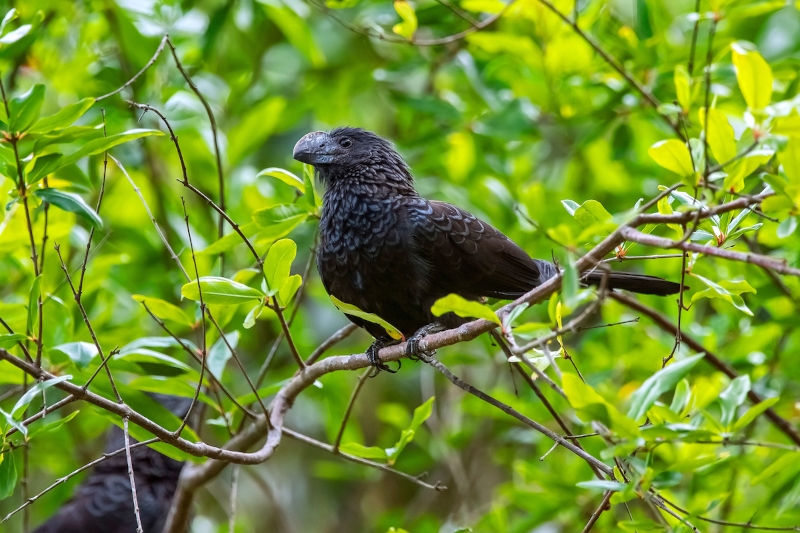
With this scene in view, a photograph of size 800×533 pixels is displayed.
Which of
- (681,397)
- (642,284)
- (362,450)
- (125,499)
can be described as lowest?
(125,499)

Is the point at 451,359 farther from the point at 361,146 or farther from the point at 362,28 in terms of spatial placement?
the point at 362,28

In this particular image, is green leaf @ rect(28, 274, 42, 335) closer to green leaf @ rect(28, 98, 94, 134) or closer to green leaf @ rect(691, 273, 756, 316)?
green leaf @ rect(28, 98, 94, 134)

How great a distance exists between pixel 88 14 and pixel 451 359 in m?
3.21

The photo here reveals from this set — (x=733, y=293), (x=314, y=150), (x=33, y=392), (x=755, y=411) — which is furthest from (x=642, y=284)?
(x=33, y=392)

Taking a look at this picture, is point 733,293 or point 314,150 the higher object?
point 314,150

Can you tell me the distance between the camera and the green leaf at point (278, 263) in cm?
228

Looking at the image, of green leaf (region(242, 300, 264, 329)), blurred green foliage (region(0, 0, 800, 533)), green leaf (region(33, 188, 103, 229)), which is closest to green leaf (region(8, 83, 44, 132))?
blurred green foliage (region(0, 0, 800, 533))

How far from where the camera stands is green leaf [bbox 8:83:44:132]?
7.40 ft

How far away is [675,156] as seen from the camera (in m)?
1.81

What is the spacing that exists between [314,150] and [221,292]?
1.46 metres

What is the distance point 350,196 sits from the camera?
3.27m

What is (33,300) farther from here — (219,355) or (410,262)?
(410,262)

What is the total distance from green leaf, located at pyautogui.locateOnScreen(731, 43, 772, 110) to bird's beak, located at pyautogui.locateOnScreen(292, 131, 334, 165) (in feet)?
6.97

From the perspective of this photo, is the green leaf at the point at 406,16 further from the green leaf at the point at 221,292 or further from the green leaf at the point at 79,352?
the green leaf at the point at 79,352
